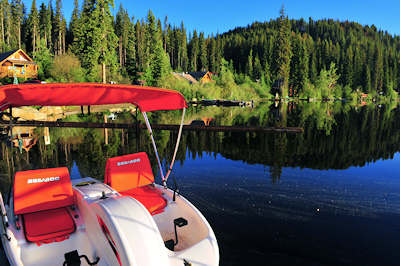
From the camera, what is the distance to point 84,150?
13.8 metres

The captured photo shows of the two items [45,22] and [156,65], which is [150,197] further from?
[45,22]

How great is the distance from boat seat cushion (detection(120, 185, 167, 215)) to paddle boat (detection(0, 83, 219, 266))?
17 mm

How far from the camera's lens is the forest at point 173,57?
47.9m

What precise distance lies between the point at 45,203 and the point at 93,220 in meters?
1.35

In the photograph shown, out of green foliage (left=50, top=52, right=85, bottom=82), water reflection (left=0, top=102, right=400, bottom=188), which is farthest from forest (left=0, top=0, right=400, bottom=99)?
water reflection (left=0, top=102, right=400, bottom=188)

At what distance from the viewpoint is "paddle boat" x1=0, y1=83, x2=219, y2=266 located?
3.28 meters

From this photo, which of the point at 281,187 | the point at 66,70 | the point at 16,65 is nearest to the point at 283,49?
the point at 66,70

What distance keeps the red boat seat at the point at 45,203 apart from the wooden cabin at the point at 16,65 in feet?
170

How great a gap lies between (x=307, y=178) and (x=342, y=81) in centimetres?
11778

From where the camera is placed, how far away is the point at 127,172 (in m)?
5.81

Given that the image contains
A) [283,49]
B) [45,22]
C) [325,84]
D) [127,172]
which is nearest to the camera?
[127,172]

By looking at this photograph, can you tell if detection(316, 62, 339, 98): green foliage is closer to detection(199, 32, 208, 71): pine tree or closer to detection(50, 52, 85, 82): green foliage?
detection(199, 32, 208, 71): pine tree

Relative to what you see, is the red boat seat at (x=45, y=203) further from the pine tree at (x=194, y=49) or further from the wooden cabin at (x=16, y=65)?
the pine tree at (x=194, y=49)

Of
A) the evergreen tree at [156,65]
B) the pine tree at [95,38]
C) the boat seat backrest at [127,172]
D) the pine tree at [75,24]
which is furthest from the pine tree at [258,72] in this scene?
the boat seat backrest at [127,172]
